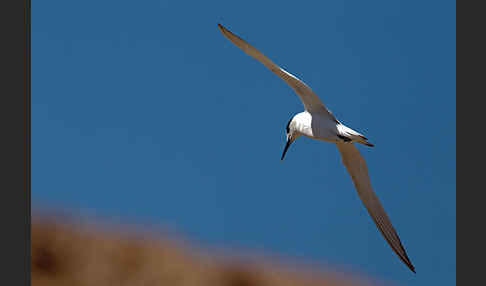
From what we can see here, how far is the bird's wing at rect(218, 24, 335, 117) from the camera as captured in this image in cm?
354

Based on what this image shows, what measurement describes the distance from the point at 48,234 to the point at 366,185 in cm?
225

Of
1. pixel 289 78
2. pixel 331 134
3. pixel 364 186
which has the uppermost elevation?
pixel 289 78

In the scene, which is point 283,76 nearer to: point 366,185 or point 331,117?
point 331,117

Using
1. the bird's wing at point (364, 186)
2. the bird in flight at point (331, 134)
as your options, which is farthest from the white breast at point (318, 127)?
the bird's wing at point (364, 186)

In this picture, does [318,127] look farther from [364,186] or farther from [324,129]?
[364,186]

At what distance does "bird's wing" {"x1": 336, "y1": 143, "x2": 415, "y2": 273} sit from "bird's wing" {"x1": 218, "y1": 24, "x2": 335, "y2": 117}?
0.47 metres

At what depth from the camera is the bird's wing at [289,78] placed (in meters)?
3.54

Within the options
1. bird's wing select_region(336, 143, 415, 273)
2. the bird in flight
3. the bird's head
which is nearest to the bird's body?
the bird in flight

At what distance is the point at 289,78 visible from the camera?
3748mm

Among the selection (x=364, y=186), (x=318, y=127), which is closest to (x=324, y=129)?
(x=318, y=127)

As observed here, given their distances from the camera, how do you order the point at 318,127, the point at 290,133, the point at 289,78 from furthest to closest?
the point at 290,133
the point at 318,127
the point at 289,78

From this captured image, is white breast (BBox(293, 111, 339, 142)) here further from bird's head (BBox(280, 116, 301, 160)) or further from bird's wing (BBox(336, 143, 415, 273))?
bird's wing (BBox(336, 143, 415, 273))

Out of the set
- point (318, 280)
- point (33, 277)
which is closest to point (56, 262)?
point (33, 277)

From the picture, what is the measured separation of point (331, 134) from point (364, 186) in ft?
2.51
